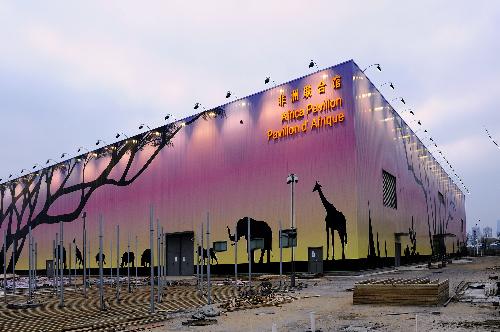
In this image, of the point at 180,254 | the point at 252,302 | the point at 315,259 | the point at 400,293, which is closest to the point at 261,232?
the point at 315,259

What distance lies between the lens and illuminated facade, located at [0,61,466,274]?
155ft

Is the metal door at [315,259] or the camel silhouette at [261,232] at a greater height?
the camel silhouette at [261,232]

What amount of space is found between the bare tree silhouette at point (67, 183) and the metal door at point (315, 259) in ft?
63.4

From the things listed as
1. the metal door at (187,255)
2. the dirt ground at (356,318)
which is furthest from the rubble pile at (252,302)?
the metal door at (187,255)

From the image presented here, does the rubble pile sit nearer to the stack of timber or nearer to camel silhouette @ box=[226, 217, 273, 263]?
the stack of timber

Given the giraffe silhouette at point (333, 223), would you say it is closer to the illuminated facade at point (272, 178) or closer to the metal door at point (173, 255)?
the illuminated facade at point (272, 178)

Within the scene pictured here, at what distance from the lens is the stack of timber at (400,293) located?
21.1m

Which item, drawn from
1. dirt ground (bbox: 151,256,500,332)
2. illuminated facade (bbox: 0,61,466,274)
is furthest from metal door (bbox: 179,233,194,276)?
dirt ground (bbox: 151,256,500,332)

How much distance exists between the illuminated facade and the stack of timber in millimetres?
23283

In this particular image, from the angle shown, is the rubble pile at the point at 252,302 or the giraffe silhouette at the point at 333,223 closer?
the rubble pile at the point at 252,302

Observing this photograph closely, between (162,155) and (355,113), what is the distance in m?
27.1

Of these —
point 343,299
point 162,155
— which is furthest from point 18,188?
point 343,299

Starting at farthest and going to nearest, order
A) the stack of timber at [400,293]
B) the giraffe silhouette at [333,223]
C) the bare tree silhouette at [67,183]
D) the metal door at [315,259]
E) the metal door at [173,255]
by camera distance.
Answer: the bare tree silhouette at [67,183] → the metal door at [173,255] → the metal door at [315,259] → the giraffe silhouette at [333,223] → the stack of timber at [400,293]

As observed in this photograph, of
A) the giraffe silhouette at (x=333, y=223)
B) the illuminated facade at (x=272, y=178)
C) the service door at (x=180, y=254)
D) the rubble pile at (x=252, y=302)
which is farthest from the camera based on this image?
the service door at (x=180, y=254)
